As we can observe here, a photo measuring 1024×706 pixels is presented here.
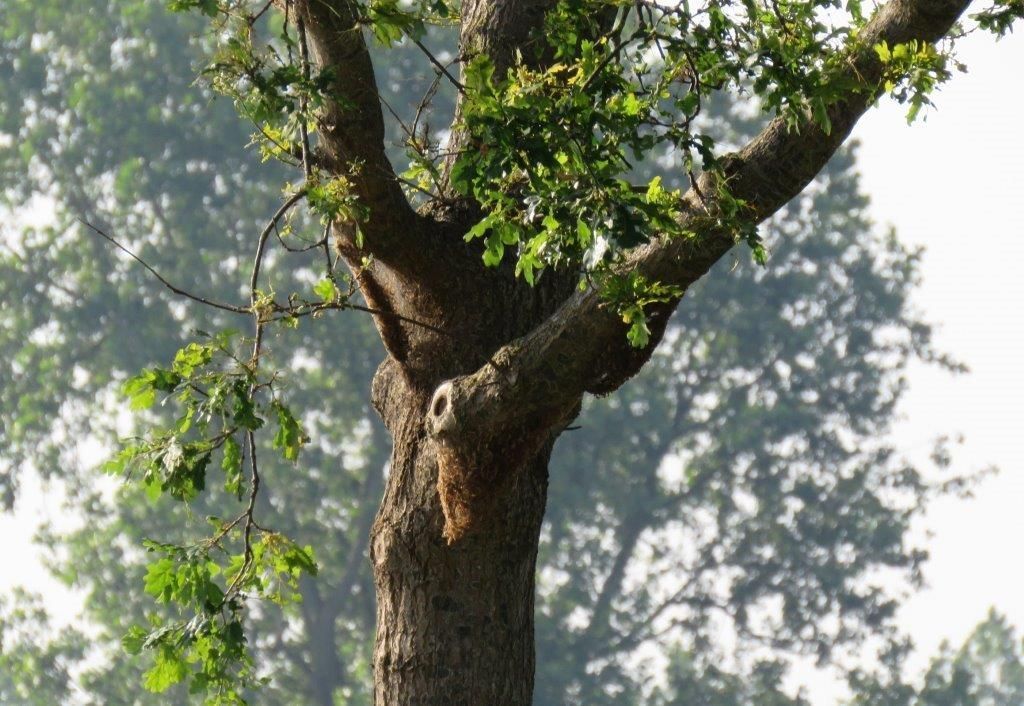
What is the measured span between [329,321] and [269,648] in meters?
4.64

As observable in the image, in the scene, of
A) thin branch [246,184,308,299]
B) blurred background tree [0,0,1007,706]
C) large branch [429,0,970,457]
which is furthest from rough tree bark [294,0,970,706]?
blurred background tree [0,0,1007,706]

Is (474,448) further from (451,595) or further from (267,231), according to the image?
(267,231)

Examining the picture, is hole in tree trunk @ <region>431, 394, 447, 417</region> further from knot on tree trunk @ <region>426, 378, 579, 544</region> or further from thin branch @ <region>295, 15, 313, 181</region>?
thin branch @ <region>295, 15, 313, 181</region>

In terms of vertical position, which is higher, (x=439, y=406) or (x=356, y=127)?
(x=356, y=127)

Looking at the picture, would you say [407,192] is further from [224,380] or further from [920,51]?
[920,51]

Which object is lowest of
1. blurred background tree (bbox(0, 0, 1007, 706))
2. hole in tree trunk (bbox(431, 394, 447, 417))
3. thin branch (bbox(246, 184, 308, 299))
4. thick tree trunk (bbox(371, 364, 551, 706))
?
thick tree trunk (bbox(371, 364, 551, 706))

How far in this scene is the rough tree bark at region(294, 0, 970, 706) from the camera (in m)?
4.30

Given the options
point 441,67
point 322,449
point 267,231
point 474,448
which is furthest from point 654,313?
point 322,449

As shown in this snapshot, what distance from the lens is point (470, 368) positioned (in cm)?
477

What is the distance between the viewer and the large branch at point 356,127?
168 inches

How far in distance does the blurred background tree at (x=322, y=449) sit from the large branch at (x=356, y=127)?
19.3 metres

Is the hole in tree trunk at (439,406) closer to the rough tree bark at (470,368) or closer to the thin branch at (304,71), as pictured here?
the rough tree bark at (470,368)

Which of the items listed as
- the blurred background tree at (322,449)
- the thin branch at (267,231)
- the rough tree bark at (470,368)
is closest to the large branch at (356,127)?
the rough tree bark at (470,368)

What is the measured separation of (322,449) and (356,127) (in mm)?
20902
